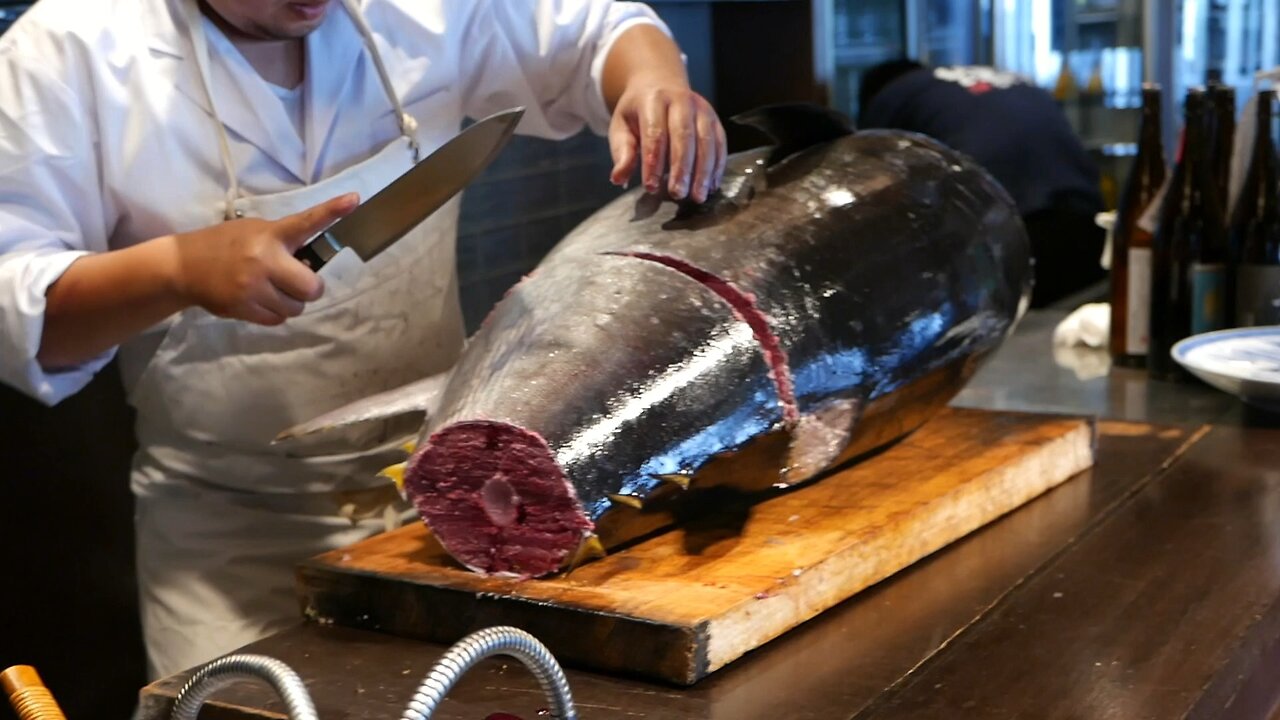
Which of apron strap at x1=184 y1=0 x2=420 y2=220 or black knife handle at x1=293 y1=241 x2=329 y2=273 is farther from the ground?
apron strap at x1=184 y1=0 x2=420 y2=220

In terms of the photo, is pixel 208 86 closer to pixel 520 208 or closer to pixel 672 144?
pixel 672 144

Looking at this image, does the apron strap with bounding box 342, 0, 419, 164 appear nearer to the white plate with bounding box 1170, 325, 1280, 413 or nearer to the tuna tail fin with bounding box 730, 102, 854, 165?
the tuna tail fin with bounding box 730, 102, 854, 165

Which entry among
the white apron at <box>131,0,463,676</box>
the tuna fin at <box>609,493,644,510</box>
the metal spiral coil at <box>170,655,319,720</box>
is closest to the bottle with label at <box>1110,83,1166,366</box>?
the white apron at <box>131,0,463,676</box>

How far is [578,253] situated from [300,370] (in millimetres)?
359

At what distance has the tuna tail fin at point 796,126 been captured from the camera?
1514 millimetres

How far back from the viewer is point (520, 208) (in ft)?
11.1

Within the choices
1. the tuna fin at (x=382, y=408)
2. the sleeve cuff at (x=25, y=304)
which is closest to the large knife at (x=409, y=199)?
the tuna fin at (x=382, y=408)

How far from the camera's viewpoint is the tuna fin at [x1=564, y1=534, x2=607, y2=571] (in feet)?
3.82

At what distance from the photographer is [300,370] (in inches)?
60.9

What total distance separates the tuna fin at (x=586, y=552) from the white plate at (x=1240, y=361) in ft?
3.18

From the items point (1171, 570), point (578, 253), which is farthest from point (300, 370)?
point (1171, 570)

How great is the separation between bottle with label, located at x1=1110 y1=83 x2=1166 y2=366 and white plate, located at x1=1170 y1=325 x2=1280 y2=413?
14 centimetres

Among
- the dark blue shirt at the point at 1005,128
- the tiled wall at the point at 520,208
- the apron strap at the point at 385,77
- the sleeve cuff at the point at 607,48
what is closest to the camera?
the apron strap at the point at 385,77

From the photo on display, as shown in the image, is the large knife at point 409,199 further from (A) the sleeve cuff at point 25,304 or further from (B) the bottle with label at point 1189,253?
(B) the bottle with label at point 1189,253
